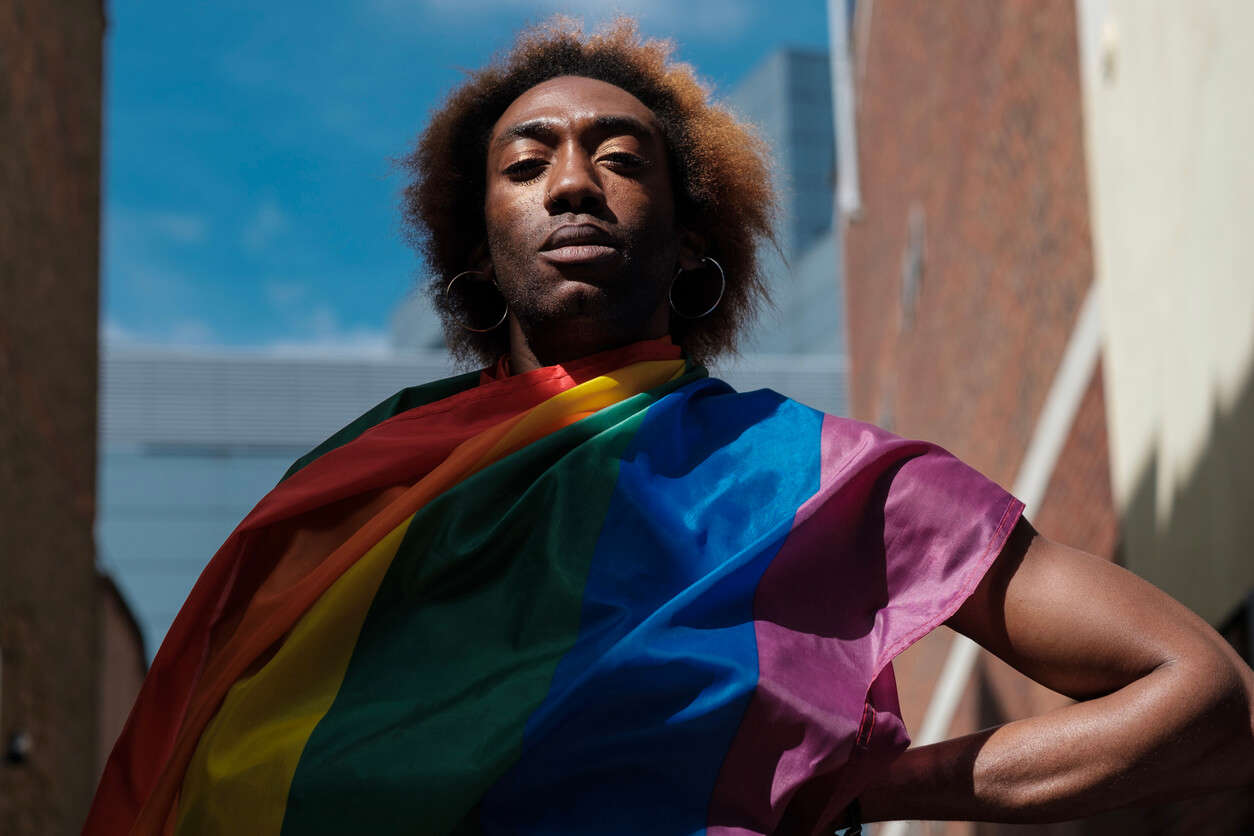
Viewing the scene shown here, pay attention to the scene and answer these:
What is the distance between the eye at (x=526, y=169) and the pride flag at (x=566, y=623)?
363 mm

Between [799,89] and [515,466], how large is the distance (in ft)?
292

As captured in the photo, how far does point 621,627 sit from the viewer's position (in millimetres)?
2053

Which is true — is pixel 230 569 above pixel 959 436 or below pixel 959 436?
above

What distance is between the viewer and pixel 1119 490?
757 centimetres

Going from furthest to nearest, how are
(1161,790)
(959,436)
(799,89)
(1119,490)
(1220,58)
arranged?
(799,89) < (959,436) < (1119,490) < (1220,58) < (1161,790)

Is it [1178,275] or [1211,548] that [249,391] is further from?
[1211,548]

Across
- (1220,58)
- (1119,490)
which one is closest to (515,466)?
(1220,58)

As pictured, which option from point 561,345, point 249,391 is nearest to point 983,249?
point 561,345

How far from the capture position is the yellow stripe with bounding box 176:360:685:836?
6.56ft

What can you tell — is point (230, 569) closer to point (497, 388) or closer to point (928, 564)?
point (497, 388)

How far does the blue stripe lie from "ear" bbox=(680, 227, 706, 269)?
52 centimetres

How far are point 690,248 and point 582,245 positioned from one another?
34 centimetres

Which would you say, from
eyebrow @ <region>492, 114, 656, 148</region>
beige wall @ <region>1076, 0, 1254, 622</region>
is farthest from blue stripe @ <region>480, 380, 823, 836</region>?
beige wall @ <region>1076, 0, 1254, 622</region>

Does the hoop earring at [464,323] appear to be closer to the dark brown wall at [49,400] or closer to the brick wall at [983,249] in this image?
the brick wall at [983,249]
